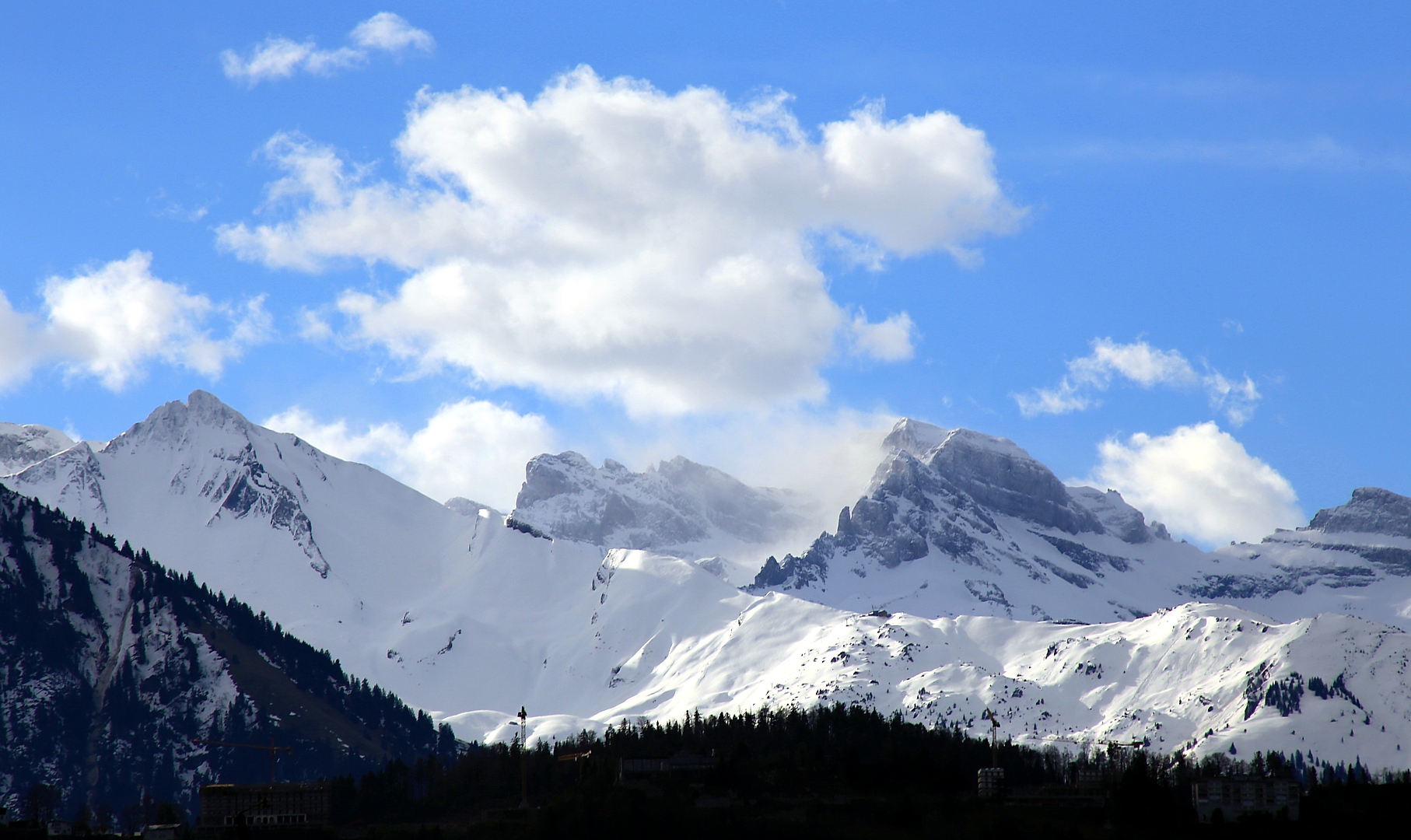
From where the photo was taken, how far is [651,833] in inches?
7825

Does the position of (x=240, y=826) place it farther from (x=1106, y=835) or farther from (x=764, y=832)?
(x=1106, y=835)

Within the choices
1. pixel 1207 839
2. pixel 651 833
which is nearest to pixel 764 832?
pixel 651 833

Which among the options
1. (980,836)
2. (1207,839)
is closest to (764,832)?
(980,836)

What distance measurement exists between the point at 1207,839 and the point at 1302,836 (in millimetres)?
11576

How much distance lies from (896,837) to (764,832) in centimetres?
1656

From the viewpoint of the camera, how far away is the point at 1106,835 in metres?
200

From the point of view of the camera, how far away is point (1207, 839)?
198375 mm

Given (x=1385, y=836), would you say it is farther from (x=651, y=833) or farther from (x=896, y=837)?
(x=651, y=833)

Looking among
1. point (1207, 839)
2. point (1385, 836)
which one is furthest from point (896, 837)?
point (1385, 836)

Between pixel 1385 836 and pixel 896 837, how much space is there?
195 ft

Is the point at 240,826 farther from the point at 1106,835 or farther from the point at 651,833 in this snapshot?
the point at 1106,835

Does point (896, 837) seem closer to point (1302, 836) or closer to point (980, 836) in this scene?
point (980, 836)

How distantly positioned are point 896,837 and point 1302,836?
164 ft

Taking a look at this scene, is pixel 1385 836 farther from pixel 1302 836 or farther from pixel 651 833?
pixel 651 833
